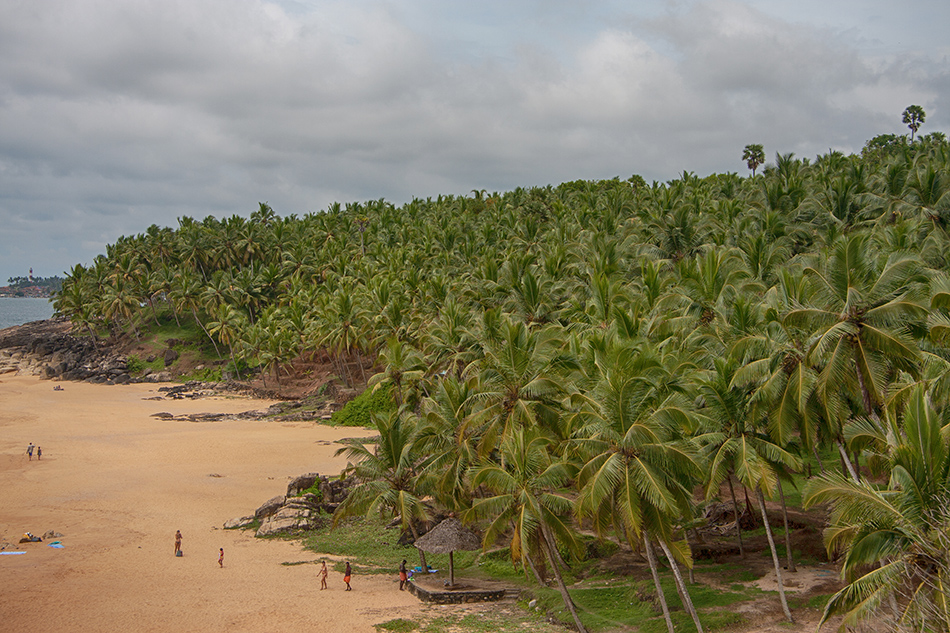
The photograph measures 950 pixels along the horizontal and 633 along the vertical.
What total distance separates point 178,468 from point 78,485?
208 inches

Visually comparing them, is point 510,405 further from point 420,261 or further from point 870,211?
point 420,261

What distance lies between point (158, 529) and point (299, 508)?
6.19 metres

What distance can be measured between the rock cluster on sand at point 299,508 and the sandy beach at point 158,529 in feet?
3.17

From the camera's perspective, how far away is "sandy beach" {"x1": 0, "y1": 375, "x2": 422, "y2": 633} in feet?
68.2

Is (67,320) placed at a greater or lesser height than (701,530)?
greater

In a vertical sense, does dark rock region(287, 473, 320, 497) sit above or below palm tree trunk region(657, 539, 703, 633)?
below

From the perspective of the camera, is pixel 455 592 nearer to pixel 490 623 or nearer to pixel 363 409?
pixel 490 623

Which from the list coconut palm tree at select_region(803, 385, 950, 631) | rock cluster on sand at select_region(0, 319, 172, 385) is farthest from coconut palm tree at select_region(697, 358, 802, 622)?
rock cluster on sand at select_region(0, 319, 172, 385)

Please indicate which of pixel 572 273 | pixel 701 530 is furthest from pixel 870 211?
pixel 701 530

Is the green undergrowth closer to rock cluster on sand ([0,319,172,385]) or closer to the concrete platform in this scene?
the concrete platform

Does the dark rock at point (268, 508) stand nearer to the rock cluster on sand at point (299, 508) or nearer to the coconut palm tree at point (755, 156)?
the rock cluster on sand at point (299, 508)

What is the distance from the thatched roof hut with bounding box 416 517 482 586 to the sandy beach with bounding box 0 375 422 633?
1.88m

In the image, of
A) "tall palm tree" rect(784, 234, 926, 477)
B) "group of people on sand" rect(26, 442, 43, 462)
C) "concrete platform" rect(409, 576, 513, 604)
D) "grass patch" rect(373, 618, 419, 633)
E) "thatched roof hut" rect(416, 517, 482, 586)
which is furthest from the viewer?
"group of people on sand" rect(26, 442, 43, 462)

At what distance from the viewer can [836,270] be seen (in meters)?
17.1
